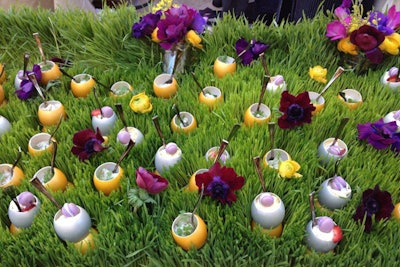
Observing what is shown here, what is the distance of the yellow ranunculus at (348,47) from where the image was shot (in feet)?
2.43

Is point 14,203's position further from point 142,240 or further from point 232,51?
point 232,51

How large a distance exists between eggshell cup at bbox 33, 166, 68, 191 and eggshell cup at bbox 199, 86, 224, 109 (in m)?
0.25

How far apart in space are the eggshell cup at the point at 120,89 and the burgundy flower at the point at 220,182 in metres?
0.27

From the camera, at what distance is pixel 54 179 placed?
0.56 metres

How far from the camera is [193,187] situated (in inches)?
21.3

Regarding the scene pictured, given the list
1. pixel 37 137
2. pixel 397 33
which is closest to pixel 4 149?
pixel 37 137

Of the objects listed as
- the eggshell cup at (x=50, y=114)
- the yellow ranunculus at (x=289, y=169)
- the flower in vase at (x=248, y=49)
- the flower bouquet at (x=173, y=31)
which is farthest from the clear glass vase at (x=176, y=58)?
the yellow ranunculus at (x=289, y=169)

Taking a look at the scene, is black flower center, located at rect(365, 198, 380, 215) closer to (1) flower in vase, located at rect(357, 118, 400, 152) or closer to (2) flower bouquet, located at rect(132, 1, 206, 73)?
(1) flower in vase, located at rect(357, 118, 400, 152)

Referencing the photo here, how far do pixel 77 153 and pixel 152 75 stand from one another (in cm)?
24

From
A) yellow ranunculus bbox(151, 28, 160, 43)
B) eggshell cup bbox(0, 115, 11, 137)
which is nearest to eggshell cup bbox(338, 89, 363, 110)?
yellow ranunculus bbox(151, 28, 160, 43)

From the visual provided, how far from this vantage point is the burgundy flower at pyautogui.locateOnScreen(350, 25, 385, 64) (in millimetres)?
716

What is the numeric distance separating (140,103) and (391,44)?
0.45 m

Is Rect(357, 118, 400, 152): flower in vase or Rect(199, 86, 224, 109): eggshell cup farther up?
Rect(357, 118, 400, 152): flower in vase

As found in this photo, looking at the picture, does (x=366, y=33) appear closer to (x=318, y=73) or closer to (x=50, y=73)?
(x=318, y=73)
